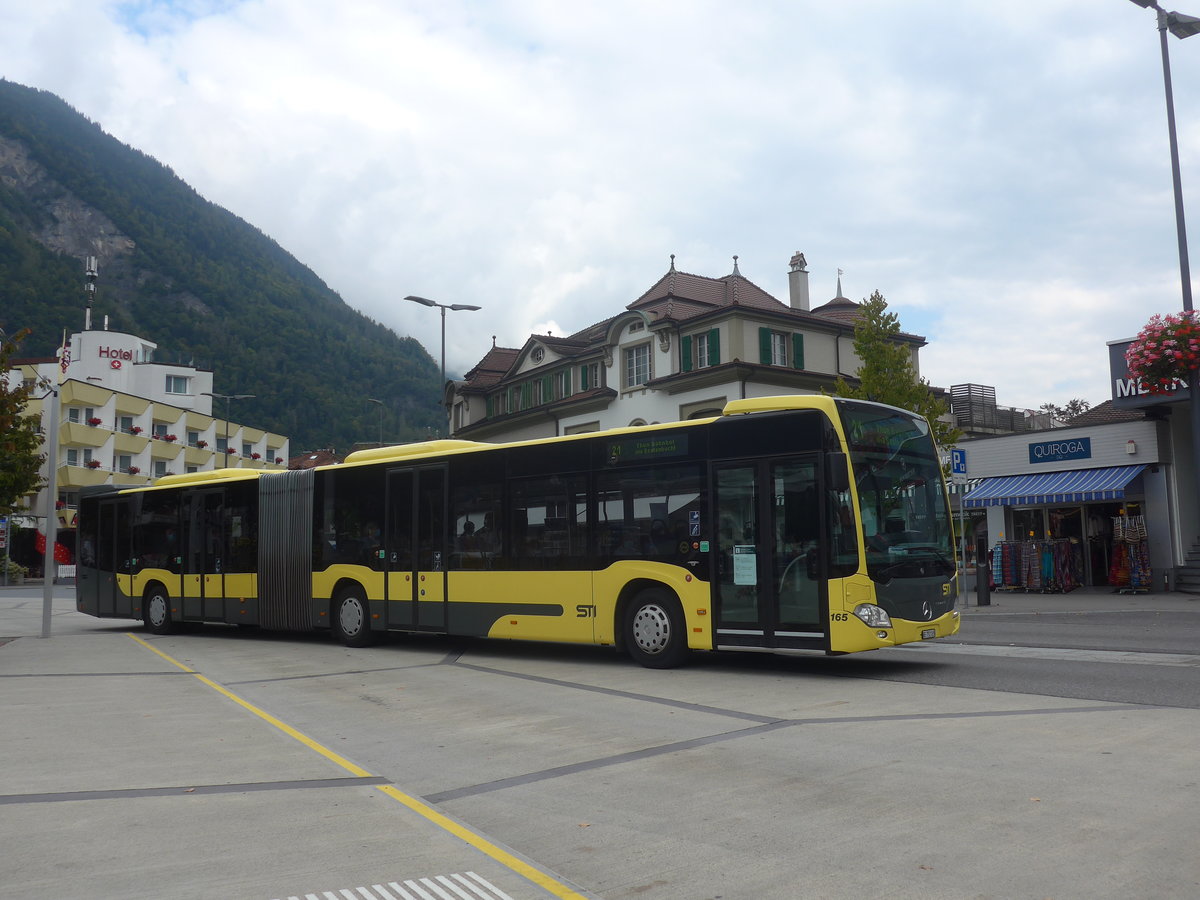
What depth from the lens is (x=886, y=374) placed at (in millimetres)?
28516

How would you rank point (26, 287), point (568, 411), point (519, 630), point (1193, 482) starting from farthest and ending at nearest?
point (26, 287) → point (568, 411) → point (1193, 482) → point (519, 630)

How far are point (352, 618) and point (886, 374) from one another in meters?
17.3

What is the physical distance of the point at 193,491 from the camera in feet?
66.6

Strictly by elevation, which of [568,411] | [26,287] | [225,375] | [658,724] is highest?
[26,287]

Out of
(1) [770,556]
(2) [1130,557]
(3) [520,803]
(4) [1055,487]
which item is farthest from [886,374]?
(3) [520,803]

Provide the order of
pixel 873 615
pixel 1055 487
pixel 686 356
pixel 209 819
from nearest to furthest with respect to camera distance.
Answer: pixel 209 819
pixel 873 615
pixel 1055 487
pixel 686 356

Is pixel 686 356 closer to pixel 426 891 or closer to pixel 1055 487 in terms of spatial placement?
pixel 1055 487

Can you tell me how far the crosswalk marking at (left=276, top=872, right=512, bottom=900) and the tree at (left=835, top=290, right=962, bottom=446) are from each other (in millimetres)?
24989

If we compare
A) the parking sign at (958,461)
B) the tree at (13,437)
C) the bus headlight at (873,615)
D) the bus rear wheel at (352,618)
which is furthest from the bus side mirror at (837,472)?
the tree at (13,437)

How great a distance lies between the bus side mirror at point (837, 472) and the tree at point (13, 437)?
14661 millimetres

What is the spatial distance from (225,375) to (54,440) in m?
113

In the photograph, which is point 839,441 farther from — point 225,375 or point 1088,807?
point 225,375

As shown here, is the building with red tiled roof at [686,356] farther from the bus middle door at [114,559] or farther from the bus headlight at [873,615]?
the bus headlight at [873,615]

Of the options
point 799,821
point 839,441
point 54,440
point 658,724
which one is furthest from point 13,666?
point 799,821
